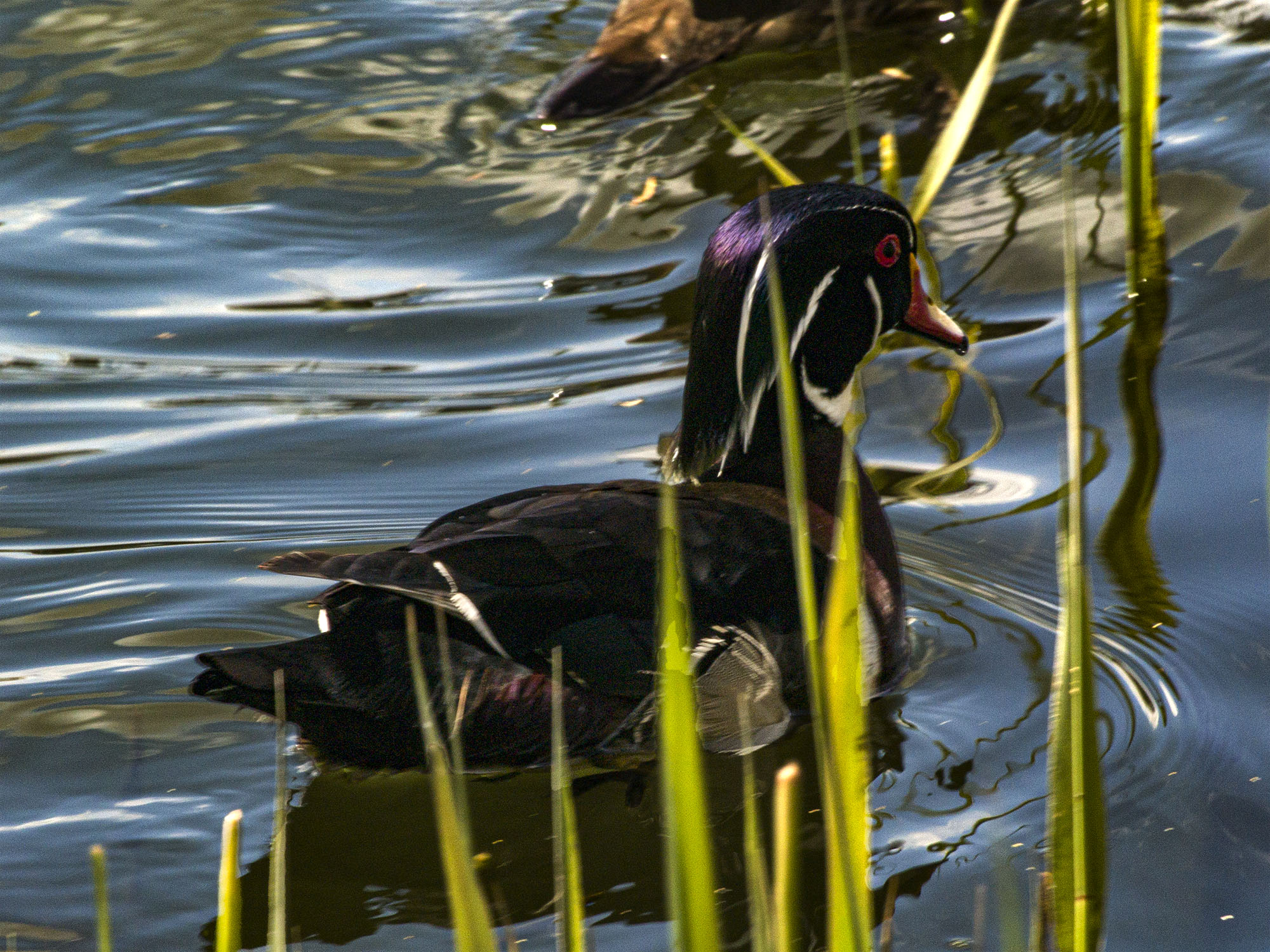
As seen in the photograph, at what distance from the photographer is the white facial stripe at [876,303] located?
3510 mm

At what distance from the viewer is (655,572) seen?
9.67ft

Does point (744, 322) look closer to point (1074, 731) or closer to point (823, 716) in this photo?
point (1074, 731)

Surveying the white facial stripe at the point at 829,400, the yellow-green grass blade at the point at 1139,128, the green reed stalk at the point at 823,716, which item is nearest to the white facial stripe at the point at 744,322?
the white facial stripe at the point at 829,400

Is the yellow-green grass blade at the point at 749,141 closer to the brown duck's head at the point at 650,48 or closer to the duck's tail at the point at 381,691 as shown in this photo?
the brown duck's head at the point at 650,48

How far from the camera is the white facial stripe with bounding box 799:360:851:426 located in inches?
141

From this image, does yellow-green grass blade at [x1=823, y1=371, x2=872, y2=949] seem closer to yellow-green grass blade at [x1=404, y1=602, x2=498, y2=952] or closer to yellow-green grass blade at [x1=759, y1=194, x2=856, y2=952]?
yellow-green grass blade at [x1=759, y1=194, x2=856, y2=952]

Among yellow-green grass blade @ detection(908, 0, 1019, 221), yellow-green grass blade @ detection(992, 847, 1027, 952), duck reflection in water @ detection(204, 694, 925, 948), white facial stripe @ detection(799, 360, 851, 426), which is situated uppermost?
yellow-green grass blade @ detection(908, 0, 1019, 221)

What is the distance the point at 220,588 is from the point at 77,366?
1.55 m

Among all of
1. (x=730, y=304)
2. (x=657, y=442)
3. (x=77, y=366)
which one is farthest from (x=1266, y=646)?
(x=77, y=366)

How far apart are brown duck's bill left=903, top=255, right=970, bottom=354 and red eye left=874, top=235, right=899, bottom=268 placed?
0.33 feet

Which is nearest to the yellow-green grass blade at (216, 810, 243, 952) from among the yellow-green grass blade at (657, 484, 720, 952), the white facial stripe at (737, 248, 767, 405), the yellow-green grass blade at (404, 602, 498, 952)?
the yellow-green grass blade at (404, 602, 498, 952)

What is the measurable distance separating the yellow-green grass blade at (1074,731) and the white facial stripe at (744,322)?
64.7 inches

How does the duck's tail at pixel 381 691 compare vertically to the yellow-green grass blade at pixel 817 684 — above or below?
below

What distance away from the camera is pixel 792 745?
3207mm
